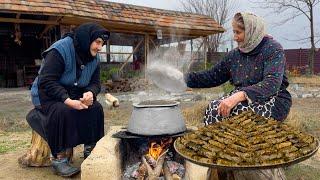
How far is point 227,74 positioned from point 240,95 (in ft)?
2.92

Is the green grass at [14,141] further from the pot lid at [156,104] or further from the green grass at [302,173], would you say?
the green grass at [302,173]

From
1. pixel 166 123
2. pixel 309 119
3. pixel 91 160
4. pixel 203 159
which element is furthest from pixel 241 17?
pixel 309 119

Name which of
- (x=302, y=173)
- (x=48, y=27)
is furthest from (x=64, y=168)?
(x=48, y=27)

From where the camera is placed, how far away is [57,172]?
381cm

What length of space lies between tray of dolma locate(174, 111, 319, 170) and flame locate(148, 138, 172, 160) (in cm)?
105

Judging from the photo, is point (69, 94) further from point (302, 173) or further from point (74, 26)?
point (74, 26)

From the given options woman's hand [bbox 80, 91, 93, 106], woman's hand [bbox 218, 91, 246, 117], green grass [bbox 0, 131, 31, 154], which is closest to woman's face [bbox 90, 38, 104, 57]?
woman's hand [bbox 80, 91, 93, 106]

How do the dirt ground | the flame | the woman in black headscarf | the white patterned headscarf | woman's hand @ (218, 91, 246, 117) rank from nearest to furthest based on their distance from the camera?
woman's hand @ (218, 91, 246, 117) < the white patterned headscarf < the flame < the woman in black headscarf < the dirt ground

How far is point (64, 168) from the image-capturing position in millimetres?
3725

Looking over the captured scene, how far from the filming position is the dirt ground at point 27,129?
3.92 meters

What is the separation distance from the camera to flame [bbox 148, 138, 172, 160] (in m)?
3.48

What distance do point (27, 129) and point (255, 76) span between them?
4734 mm

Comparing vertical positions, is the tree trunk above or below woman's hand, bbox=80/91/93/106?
below

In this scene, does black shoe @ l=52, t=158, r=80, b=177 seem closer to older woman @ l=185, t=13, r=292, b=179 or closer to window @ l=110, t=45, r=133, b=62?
older woman @ l=185, t=13, r=292, b=179
